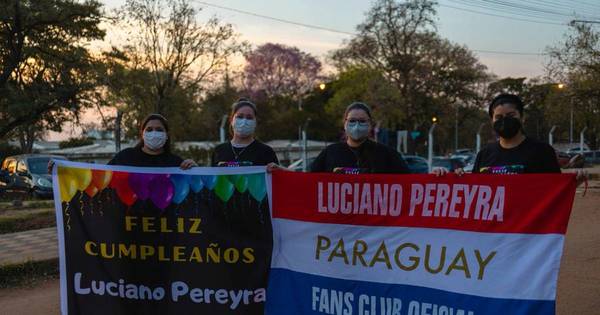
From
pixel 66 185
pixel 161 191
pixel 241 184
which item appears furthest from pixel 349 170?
pixel 66 185

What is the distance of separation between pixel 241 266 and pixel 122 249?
103cm

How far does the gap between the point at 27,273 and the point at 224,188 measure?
4136 mm

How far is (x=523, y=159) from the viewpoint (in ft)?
13.6

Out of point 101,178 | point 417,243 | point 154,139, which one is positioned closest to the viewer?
point 417,243

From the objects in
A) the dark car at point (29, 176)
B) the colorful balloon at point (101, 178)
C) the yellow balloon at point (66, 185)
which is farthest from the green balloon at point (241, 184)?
the dark car at point (29, 176)

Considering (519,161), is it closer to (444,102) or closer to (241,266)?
(241,266)

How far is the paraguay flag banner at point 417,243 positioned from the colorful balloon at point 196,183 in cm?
60

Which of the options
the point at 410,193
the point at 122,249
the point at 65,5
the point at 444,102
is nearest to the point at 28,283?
the point at 122,249

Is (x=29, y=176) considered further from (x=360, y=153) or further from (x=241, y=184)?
(x=360, y=153)

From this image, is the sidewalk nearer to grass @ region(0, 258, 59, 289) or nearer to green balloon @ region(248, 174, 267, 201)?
grass @ region(0, 258, 59, 289)

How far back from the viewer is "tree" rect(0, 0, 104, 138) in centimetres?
1799

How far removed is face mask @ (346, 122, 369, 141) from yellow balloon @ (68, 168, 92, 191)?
2251 millimetres

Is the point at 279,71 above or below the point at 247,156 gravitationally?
above

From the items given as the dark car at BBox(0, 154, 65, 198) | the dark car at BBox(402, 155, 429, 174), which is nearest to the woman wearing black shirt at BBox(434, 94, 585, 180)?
the dark car at BBox(0, 154, 65, 198)
